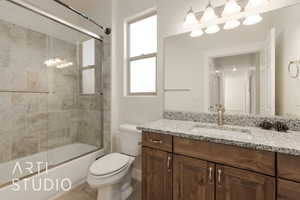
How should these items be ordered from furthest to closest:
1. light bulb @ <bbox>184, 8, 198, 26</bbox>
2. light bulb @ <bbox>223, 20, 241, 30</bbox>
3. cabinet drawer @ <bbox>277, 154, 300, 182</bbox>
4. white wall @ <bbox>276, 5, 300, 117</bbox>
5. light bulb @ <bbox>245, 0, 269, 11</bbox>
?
light bulb @ <bbox>184, 8, 198, 26</bbox> < light bulb @ <bbox>223, 20, 241, 30</bbox> < light bulb @ <bbox>245, 0, 269, 11</bbox> < white wall @ <bbox>276, 5, 300, 117</bbox> < cabinet drawer @ <bbox>277, 154, 300, 182</bbox>

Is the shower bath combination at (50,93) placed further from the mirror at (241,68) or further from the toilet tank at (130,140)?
the mirror at (241,68)


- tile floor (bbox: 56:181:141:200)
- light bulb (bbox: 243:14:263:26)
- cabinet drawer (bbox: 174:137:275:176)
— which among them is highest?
light bulb (bbox: 243:14:263:26)

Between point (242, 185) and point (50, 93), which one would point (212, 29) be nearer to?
point (242, 185)

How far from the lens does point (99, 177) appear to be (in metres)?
1.33

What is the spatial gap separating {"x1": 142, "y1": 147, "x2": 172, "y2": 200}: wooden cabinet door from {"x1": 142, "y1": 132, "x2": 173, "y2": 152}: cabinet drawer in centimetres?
4

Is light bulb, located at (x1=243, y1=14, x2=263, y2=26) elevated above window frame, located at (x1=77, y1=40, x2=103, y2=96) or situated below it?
above

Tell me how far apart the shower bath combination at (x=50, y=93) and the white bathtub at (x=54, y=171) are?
0.01 meters

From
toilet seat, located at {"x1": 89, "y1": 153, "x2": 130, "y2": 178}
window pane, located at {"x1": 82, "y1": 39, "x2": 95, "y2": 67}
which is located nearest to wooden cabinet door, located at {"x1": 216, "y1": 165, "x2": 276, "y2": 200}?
toilet seat, located at {"x1": 89, "y1": 153, "x2": 130, "y2": 178}

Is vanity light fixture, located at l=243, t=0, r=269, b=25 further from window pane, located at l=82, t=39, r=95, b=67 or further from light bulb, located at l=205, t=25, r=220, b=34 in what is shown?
window pane, located at l=82, t=39, r=95, b=67

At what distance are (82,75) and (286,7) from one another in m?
2.60

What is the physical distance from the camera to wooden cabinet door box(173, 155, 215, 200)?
1010 millimetres

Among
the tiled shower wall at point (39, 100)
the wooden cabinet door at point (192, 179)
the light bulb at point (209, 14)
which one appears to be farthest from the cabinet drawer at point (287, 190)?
the tiled shower wall at point (39, 100)

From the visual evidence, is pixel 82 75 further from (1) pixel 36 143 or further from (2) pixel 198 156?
(2) pixel 198 156

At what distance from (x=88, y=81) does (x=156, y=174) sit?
1.84 m
